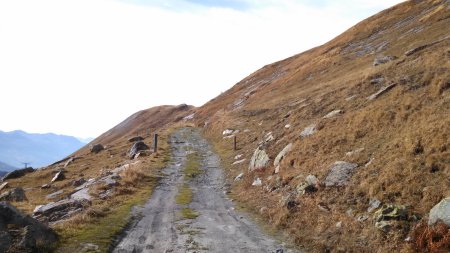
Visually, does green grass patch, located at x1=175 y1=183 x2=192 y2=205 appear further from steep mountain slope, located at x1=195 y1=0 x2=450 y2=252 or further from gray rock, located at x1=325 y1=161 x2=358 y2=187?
gray rock, located at x1=325 y1=161 x2=358 y2=187

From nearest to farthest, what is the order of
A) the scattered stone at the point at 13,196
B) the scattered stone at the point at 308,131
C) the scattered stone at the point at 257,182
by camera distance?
the scattered stone at the point at 257,182 → the scattered stone at the point at 308,131 → the scattered stone at the point at 13,196

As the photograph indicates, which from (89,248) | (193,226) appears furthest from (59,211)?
(193,226)

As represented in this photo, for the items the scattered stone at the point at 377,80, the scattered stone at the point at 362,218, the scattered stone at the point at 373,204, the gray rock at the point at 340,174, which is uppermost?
the scattered stone at the point at 377,80

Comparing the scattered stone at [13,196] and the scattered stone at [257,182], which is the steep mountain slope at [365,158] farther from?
the scattered stone at [13,196]

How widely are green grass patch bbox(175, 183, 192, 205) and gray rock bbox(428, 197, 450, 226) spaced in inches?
585

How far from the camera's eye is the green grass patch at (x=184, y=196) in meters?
25.5

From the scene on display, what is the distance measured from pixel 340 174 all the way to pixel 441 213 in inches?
280

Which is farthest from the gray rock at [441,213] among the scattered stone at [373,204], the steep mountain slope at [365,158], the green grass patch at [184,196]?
the green grass patch at [184,196]

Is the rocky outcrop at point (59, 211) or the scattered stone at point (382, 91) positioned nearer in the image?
the rocky outcrop at point (59, 211)

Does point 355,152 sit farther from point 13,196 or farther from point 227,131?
point 227,131

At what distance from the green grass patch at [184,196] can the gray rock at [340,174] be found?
925 centimetres

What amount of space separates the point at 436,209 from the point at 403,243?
1785 millimetres

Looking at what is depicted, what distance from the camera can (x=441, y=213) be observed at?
1374 cm

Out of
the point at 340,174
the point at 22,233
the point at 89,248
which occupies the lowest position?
the point at 340,174
